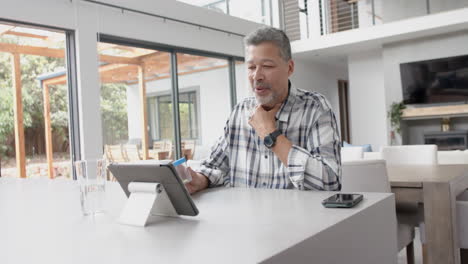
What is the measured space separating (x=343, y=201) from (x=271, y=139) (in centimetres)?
54

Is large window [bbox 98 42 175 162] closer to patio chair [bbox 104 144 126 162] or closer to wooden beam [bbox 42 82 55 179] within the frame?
patio chair [bbox 104 144 126 162]

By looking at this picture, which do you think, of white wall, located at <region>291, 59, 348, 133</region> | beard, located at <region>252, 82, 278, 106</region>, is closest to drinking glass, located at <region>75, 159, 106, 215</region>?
beard, located at <region>252, 82, 278, 106</region>

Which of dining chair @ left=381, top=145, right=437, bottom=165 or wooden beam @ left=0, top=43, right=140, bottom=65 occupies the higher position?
wooden beam @ left=0, top=43, right=140, bottom=65

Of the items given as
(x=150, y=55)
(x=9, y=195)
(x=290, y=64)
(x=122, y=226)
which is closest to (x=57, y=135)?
(x=150, y=55)

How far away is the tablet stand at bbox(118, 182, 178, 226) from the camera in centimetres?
93

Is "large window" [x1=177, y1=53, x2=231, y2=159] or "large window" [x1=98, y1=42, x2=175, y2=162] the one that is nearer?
"large window" [x1=98, y1=42, x2=175, y2=162]

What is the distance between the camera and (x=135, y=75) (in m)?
5.64

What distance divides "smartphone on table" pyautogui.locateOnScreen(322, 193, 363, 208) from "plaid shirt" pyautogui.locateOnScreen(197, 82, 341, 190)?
1.14 feet

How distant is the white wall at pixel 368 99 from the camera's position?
8141mm

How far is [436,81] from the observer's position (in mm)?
7055

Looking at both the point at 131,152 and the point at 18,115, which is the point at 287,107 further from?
the point at 131,152

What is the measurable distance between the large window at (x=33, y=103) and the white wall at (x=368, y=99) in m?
5.52

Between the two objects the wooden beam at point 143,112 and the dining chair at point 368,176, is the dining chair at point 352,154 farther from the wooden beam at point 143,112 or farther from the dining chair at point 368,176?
the wooden beam at point 143,112

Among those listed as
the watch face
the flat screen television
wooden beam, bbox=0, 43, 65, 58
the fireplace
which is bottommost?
the fireplace
